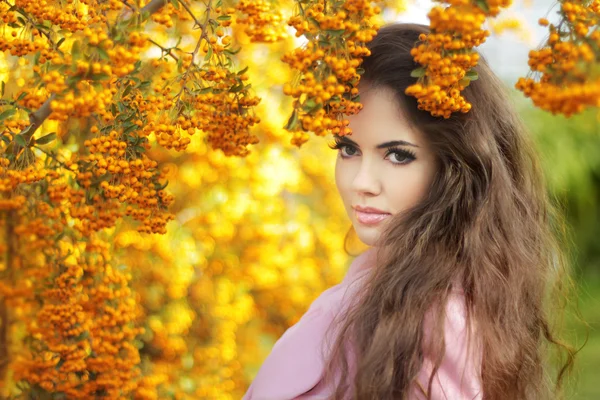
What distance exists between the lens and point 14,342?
2609 millimetres

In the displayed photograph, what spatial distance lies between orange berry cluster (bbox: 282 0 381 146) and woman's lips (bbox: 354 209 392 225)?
43 cm

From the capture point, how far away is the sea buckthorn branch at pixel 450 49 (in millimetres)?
1335

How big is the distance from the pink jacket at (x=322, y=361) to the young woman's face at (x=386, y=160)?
18cm

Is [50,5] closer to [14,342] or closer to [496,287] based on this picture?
A: [496,287]

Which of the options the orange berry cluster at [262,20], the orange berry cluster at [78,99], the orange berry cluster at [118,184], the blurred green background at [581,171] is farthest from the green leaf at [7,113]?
the blurred green background at [581,171]

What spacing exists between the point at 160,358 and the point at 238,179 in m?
0.85

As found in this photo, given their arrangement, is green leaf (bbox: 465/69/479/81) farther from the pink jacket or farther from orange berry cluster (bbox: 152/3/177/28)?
orange berry cluster (bbox: 152/3/177/28)

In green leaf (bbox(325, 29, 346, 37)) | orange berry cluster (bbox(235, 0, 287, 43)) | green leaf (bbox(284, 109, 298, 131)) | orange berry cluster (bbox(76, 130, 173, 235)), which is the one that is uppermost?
orange berry cluster (bbox(235, 0, 287, 43))

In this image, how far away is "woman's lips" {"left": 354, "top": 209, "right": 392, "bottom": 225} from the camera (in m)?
1.88

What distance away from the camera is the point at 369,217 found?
1.89m

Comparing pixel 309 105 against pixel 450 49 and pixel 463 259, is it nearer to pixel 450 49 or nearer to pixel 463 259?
pixel 450 49

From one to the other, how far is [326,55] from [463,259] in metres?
0.65

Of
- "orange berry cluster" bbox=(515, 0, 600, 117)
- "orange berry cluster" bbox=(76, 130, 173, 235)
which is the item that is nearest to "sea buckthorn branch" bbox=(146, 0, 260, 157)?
"orange berry cluster" bbox=(76, 130, 173, 235)

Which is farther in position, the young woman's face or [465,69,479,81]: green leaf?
the young woman's face
